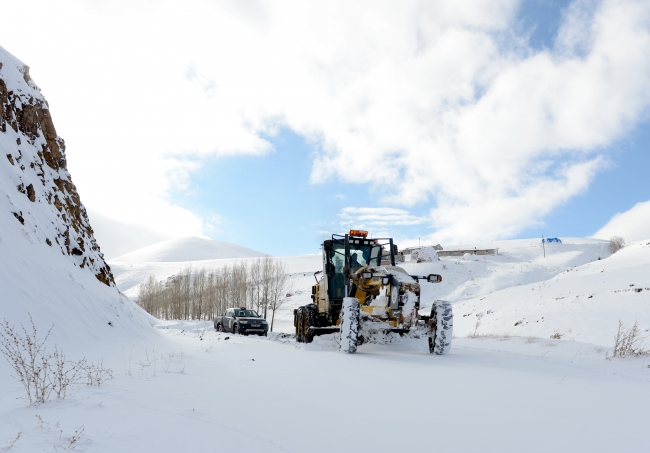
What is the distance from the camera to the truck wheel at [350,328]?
943 cm

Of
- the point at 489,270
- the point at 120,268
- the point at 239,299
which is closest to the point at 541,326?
the point at 239,299

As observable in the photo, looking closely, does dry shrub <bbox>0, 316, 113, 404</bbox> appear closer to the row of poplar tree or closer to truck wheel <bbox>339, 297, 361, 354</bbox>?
truck wheel <bbox>339, 297, 361, 354</bbox>

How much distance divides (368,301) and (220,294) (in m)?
41.8

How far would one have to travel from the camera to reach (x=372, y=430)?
3.60 meters

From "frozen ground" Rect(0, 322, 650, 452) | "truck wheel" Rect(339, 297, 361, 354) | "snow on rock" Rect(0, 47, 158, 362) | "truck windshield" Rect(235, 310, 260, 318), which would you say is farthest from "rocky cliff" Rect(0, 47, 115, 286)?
"truck windshield" Rect(235, 310, 260, 318)

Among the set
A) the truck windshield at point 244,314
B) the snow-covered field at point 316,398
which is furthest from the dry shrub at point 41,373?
the truck windshield at point 244,314

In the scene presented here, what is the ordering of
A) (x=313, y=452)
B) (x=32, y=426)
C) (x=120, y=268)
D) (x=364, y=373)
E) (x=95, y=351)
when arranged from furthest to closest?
(x=120, y=268)
(x=95, y=351)
(x=364, y=373)
(x=32, y=426)
(x=313, y=452)

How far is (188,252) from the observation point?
156125 mm

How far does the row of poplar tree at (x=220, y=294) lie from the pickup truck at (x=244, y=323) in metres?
19.1

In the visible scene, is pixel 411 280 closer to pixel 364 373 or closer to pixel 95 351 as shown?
pixel 364 373

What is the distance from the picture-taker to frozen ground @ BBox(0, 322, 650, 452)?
10.7 ft

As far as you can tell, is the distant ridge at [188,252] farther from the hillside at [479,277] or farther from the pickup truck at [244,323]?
the pickup truck at [244,323]

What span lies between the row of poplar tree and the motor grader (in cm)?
3108

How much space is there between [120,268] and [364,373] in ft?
349
